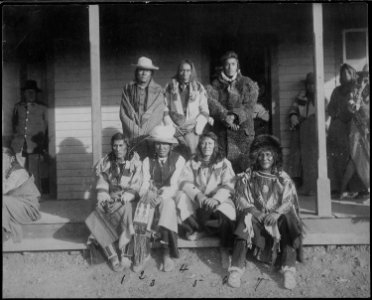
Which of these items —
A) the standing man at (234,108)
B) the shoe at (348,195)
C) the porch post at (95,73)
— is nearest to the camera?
the porch post at (95,73)

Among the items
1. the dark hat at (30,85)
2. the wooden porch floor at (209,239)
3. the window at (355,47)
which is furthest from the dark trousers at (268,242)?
the dark hat at (30,85)

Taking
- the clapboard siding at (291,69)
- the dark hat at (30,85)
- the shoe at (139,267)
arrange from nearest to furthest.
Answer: the shoe at (139,267) → the dark hat at (30,85) → the clapboard siding at (291,69)

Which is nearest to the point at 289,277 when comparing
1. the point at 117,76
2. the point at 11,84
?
the point at 117,76

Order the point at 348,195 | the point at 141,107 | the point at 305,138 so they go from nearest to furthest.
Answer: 1. the point at 141,107
2. the point at 348,195
3. the point at 305,138

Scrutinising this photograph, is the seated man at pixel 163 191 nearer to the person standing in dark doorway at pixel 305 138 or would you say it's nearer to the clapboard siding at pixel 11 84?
the person standing in dark doorway at pixel 305 138

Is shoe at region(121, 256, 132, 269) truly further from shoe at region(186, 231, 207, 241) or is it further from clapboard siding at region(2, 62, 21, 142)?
clapboard siding at region(2, 62, 21, 142)

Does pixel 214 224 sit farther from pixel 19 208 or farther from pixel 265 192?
pixel 19 208

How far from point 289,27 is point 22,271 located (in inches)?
214

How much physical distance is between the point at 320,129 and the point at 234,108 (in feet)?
3.76

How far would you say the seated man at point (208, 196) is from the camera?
4602 millimetres

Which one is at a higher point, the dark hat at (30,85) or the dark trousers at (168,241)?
the dark hat at (30,85)

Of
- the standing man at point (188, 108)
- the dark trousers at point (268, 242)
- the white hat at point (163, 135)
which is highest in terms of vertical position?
the standing man at point (188, 108)

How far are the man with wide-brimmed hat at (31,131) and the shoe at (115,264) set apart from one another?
9.47 ft

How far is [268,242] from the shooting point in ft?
14.7
